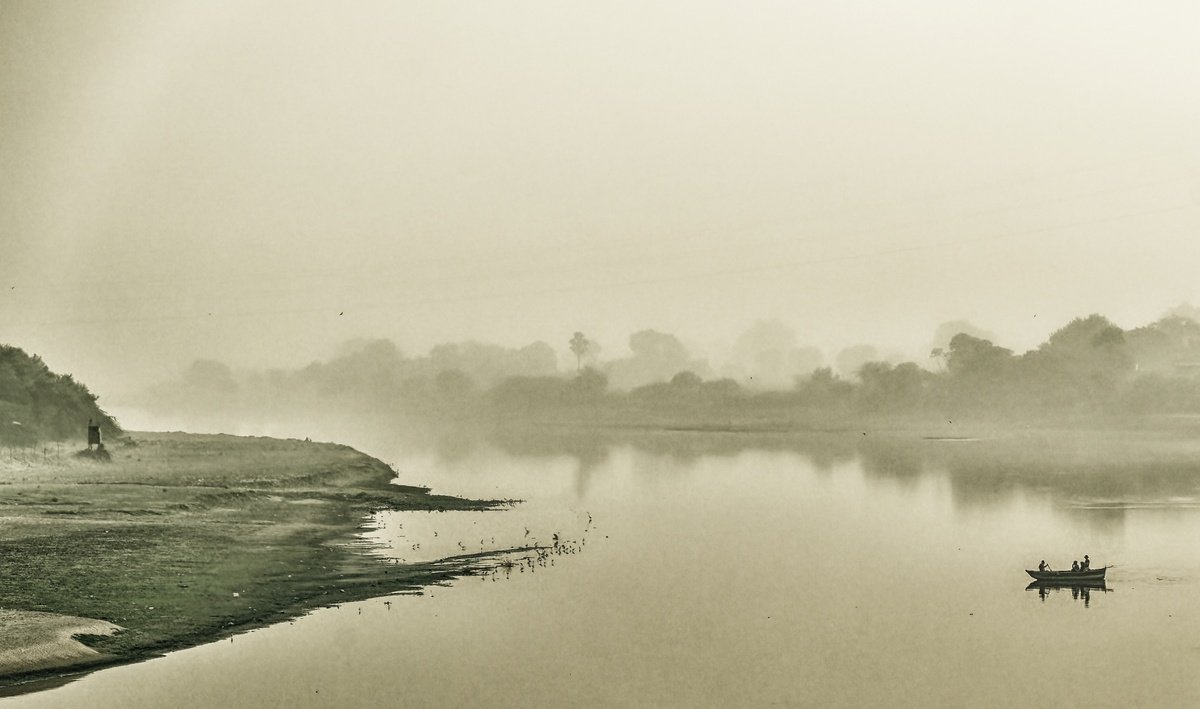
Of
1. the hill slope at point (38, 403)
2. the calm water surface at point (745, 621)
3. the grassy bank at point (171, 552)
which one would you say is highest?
the hill slope at point (38, 403)

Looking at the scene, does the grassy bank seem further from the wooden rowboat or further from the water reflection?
the wooden rowboat

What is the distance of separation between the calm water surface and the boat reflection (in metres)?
0.37

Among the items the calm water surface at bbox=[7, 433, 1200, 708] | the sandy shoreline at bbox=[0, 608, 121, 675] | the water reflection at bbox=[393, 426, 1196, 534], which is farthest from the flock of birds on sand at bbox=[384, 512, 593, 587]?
the water reflection at bbox=[393, 426, 1196, 534]

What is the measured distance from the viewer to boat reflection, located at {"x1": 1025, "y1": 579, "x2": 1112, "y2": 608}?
1912 inches

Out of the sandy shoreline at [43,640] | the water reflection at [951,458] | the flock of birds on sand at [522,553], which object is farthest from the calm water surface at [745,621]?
the water reflection at [951,458]

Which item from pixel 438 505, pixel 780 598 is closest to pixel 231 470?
pixel 438 505

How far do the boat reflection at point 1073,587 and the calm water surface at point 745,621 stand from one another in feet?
1.23

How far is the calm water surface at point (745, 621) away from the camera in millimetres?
34812

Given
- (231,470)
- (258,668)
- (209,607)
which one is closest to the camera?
(258,668)

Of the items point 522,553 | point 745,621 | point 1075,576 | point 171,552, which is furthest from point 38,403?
point 1075,576

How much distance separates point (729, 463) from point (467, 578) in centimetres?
7111

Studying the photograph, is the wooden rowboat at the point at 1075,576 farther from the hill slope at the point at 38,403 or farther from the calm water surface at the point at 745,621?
the hill slope at the point at 38,403

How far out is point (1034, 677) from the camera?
1454 inches

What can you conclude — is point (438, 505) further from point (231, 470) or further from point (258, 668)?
point (258, 668)
